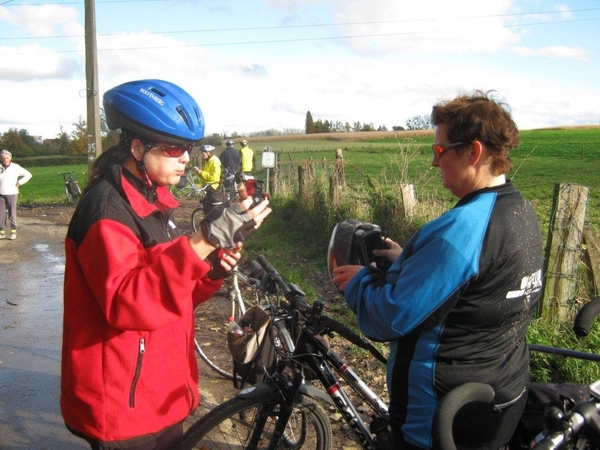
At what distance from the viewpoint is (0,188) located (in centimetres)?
1305

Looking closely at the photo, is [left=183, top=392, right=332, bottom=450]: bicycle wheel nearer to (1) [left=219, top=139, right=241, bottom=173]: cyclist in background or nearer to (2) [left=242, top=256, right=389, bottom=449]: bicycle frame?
(2) [left=242, top=256, right=389, bottom=449]: bicycle frame

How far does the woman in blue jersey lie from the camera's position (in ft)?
6.38

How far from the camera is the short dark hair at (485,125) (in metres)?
2.07

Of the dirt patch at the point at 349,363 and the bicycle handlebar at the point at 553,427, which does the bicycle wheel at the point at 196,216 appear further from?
the bicycle handlebar at the point at 553,427

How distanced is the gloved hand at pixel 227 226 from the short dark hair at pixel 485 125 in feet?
2.61

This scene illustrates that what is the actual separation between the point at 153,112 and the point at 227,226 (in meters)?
0.57

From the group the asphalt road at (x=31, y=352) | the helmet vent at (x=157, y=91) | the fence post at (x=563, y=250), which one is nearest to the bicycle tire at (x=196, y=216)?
the asphalt road at (x=31, y=352)

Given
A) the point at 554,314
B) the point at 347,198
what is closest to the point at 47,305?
the point at 347,198

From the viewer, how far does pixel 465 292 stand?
1977mm

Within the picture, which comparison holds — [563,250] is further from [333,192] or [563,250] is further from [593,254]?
[333,192]

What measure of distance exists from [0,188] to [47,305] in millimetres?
6516

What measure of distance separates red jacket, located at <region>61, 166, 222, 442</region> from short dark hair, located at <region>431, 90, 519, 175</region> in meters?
1.02

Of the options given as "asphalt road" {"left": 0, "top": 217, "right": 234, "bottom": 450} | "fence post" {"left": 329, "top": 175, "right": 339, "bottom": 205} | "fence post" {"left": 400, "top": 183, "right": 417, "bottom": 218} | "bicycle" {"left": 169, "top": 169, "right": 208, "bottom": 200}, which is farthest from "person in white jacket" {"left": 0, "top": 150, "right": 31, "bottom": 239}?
"fence post" {"left": 400, "top": 183, "right": 417, "bottom": 218}

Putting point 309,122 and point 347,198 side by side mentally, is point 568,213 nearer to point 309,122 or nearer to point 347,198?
point 347,198
